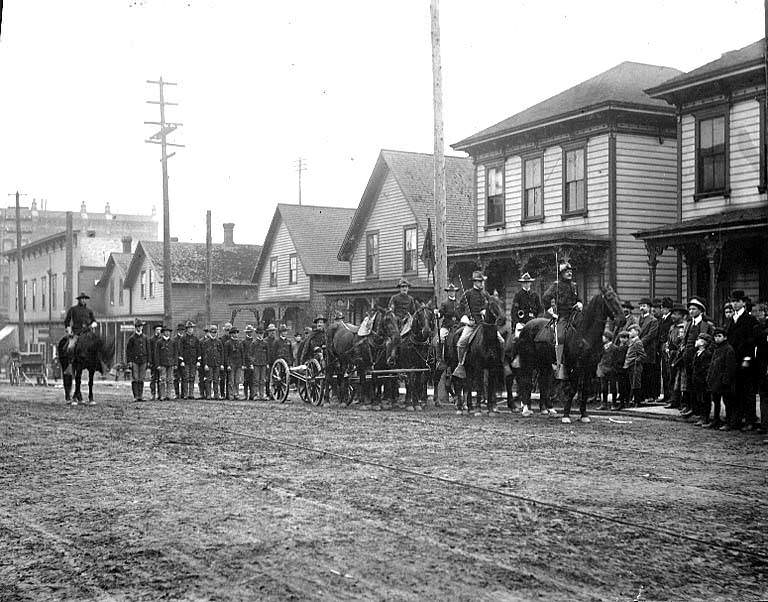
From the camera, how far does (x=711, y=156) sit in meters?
24.0

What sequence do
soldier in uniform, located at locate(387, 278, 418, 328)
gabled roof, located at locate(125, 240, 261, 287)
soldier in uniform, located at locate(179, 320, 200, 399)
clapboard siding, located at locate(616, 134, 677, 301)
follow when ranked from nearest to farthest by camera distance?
soldier in uniform, located at locate(387, 278, 418, 328) → soldier in uniform, located at locate(179, 320, 200, 399) → clapboard siding, located at locate(616, 134, 677, 301) → gabled roof, located at locate(125, 240, 261, 287)

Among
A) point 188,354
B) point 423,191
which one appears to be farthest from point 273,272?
point 188,354

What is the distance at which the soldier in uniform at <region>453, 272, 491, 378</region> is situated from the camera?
711 inches

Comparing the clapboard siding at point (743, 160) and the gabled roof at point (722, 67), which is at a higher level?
the gabled roof at point (722, 67)

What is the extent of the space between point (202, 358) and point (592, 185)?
11.6m

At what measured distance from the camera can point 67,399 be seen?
73.7 ft

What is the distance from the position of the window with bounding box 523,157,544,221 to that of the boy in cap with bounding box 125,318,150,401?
12.1 metres

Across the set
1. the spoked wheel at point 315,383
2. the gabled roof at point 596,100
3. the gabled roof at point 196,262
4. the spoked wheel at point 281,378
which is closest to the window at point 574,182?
the gabled roof at point 596,100

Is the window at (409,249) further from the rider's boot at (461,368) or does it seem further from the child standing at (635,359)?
the rider's boot at (461,368)

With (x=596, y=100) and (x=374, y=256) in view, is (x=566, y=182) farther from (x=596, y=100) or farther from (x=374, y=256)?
(x=374, y=256)

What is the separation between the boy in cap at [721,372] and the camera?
14.4 m

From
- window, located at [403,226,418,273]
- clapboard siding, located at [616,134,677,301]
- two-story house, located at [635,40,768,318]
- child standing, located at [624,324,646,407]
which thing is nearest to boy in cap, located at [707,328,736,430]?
child standing, located at [624,324,646,407]

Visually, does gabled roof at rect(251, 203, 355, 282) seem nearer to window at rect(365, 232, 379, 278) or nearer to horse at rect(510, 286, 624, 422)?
window at rect(365, 232, 379, 278)

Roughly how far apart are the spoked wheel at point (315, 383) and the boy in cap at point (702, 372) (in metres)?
8.36
